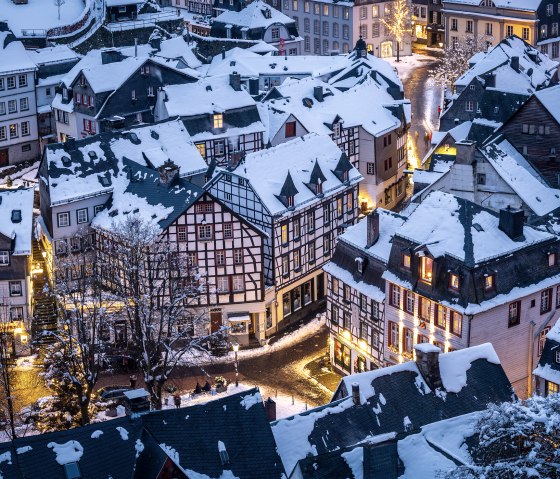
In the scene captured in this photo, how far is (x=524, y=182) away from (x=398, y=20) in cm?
8624

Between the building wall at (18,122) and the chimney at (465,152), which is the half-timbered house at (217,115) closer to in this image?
the building wall at (18,122)

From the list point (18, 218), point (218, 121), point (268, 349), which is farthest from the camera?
point (218, 121)

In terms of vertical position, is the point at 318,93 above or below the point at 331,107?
above

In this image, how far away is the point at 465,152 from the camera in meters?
106

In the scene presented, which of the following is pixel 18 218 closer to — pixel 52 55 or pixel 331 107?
pixel 331 107

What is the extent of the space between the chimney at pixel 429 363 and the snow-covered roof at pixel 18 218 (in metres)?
36.5

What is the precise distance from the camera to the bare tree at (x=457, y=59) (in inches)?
6339

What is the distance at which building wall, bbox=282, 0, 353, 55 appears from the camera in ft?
602

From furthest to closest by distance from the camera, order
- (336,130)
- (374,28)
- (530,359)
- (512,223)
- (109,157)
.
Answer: (374,28) → (336,130) → (109,157) → (530,359) → (512,223)

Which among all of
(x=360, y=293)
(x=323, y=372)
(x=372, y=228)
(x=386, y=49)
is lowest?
(x=323, y=372)

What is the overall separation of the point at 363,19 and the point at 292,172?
8003 cm

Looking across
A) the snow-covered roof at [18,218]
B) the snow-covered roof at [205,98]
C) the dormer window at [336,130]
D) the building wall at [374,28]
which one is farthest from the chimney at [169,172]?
the building wall at [374,28]

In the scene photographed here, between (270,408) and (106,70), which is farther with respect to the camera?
(106,70)

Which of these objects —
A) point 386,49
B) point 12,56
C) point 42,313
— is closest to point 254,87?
point 12,56
